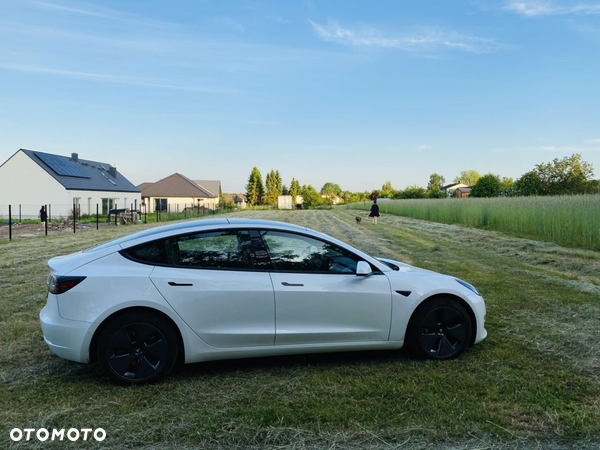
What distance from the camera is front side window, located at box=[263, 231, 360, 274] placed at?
4.48m

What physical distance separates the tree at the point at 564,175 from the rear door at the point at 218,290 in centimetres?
6727

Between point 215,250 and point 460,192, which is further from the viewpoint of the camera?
point 460,192

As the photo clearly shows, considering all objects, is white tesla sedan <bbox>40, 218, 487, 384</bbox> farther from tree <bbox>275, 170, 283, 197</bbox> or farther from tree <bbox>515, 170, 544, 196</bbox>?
tree <bbox>275, 170, 283, 197</bbox>

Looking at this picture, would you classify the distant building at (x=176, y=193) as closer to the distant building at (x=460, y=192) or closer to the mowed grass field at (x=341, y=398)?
the distant building at (x=460, y=192)

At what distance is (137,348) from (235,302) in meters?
0.93

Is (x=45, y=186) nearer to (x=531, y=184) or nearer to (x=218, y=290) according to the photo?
(x=218, y=290)

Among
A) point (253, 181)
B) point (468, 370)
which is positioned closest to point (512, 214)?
point (468, 370)

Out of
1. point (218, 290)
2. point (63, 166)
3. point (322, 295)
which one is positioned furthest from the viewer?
point (63, 166)

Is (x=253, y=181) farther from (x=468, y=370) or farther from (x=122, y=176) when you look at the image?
(x=468, y=370)

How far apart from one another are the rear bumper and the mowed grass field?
0.31 meters

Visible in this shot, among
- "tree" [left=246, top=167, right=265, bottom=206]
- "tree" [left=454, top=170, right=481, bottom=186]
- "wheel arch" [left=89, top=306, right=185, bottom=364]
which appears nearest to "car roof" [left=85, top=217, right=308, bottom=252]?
"wheel arch" [left=89, top=306, right=185, bottom=364]

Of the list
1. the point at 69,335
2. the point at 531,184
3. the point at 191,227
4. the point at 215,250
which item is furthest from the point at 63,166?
the point at 531,184

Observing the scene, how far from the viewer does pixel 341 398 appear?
12.6 feet

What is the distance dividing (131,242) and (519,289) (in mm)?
6715
